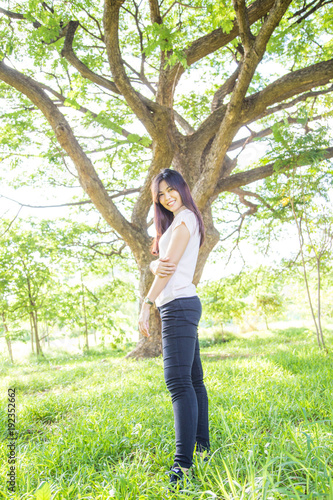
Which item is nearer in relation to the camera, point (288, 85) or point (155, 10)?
point (155, 10)

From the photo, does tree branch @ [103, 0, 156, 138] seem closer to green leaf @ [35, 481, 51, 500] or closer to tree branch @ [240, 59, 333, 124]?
tree branch @ [240, 59, 333, 124]

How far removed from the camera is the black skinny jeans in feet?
5.81

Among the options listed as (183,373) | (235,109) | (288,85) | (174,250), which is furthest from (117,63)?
(183,373)

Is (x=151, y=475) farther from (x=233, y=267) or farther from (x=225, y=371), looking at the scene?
(x=233, y=267)

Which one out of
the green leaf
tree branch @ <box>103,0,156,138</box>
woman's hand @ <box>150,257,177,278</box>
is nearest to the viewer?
the green leaf

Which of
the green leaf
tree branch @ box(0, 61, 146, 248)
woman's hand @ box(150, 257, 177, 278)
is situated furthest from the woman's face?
tree branch @ box(0, 61, 146, 248)

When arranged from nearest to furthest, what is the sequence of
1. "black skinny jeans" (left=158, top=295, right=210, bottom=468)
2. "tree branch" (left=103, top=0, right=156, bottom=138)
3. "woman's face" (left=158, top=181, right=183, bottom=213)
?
"black skinny jeans" (left=158, top=295, right=210, bottom=468) < "woman's face" (left=158, top=181, right=183, bottom=213) < "tree branch" (left=103, top=0, right=156, bottom=138)

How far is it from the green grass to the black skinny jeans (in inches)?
4.5

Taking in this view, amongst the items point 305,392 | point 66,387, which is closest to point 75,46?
point 66,387

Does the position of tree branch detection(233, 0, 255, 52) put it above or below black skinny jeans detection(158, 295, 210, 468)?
above

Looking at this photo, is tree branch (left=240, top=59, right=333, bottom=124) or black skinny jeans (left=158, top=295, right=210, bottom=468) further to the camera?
tree branch (left=240, top=59, right=333, bottom=124)

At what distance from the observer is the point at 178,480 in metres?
1.68

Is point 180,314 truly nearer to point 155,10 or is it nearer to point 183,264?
point 183,264

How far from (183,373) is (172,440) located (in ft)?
2.32
